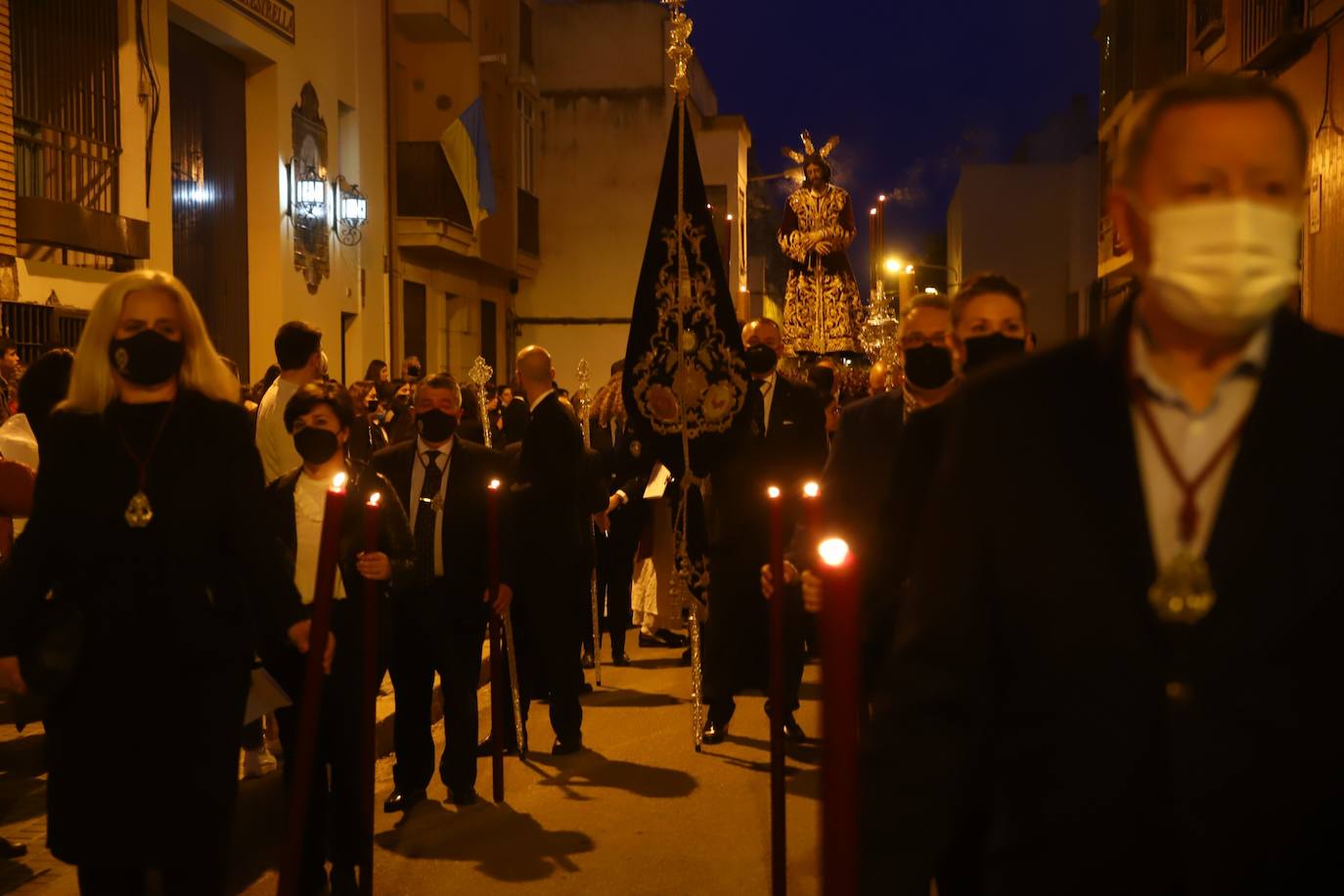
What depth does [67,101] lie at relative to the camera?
1548 cm

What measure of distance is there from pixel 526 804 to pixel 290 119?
1624 cm

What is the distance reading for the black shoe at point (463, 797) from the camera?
24.7 feet

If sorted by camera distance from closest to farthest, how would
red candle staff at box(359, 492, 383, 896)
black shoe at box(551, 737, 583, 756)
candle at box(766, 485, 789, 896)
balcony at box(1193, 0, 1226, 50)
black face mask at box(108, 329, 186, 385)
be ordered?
black face mask at box(108, 329, 186, 385) → candle at box(766, 485, 789, 896) → red candle staff at box(359, 492, 383, 896) → black shoe at box(551, 737, 583, 756) → balcony at box(1193, 0, 1226, 50)

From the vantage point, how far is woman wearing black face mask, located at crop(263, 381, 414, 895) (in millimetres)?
5934

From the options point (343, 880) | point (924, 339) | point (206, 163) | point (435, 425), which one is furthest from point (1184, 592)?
point (206, 163)

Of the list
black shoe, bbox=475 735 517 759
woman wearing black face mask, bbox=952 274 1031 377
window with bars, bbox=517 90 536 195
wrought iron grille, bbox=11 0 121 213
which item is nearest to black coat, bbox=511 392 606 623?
black shoe, bbox=475 735 517 759

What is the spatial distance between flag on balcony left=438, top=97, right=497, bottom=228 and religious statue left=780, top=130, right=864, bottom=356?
9.96 m

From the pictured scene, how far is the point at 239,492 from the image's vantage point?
4.54 m

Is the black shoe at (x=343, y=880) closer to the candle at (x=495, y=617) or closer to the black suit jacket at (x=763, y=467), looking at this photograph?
the candle at (x=495, y=617)

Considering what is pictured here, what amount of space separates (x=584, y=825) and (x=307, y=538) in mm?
2000

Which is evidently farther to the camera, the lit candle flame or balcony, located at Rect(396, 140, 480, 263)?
balcony, located at Rect(396, 140, 480, 263)

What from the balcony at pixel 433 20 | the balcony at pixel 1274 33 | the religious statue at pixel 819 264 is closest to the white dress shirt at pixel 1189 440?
A: the balcony at pixel 1274 33

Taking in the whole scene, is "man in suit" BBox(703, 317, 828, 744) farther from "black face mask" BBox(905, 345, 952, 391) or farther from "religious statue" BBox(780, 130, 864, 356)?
"religious statue" BBox(780, 130, 864, 356)

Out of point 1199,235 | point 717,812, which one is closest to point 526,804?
point 717,812
